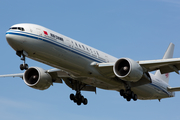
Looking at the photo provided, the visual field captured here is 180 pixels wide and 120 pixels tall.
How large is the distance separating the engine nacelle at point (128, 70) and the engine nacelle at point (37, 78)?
8.71 metres

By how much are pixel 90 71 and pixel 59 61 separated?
4.02 meters

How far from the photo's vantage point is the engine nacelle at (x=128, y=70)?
3462 centimetres

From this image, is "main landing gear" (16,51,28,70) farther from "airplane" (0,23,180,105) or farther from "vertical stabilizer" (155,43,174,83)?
"vertical stabilizer" (155,43,174,83)

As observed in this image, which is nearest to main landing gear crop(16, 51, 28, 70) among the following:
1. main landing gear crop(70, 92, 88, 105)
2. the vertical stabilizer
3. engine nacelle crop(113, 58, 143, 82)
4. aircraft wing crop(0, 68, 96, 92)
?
aircraft wing crop(0, 68, 96, 92)

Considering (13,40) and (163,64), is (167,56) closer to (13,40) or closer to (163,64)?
(163,64)

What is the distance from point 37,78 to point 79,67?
7.33 m

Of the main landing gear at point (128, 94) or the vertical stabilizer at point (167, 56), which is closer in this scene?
the main landing gear at point (128, 94)

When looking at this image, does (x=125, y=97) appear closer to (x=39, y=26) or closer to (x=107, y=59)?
(x=107, y=59)

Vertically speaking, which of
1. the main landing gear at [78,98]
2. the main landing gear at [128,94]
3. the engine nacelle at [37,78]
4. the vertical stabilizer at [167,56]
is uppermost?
the vertical stabilizer at [167,56]

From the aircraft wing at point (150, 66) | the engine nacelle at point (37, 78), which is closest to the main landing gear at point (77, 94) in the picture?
the engine nacelle at point (37, 78)

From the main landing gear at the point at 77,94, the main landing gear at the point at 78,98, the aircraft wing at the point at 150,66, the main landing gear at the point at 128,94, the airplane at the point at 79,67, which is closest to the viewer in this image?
the airplane at the point at 79,67

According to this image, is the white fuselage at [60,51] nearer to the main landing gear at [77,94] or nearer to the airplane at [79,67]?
the airplane at [79,67]

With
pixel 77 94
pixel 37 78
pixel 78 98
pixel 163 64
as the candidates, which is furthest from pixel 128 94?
pixel 37 78

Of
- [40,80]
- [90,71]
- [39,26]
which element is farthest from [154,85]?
[39,26]
